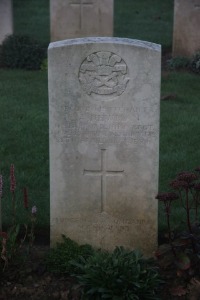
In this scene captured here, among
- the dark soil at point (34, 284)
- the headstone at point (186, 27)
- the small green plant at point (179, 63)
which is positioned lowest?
the dark soil at point (34, 284)

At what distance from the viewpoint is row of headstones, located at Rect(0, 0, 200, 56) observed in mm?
12508

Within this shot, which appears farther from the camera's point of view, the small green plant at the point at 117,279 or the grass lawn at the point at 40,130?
the grass lawn at the point at 40,130

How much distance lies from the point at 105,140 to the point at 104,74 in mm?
470

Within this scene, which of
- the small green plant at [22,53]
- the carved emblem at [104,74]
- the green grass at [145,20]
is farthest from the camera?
the green grass at [145,20]

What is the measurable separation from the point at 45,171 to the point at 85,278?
94.6 inches

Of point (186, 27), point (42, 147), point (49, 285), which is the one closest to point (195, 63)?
point (186, 27)

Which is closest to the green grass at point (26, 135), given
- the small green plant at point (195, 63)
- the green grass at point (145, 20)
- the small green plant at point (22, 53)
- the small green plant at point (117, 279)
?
the small green plant at point (22, 53)

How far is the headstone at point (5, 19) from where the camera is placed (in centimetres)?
1265

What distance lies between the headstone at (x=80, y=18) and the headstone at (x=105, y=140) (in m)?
7.45

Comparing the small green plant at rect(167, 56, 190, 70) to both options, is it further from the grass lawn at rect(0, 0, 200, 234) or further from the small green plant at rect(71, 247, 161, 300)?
the small green plant at rect(71, 247, 161, 300)

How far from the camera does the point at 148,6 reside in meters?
19.7

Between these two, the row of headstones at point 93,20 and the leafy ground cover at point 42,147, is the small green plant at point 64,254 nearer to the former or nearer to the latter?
the leafy ground cover at point 42,147

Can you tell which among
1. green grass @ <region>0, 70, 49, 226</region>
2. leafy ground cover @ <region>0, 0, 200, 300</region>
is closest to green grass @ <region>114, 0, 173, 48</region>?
leafy ground cover @ <region>0, 0, 200, 300</region>

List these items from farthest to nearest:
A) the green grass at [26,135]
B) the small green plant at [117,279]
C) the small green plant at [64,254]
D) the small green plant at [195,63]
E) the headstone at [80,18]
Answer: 1. the headstone at [80,18]
2. the small green plant at [195,63]
3. the green grass at [26,135]
4. the small green plant at [64,254]
5. the small green plant at [117,279]
